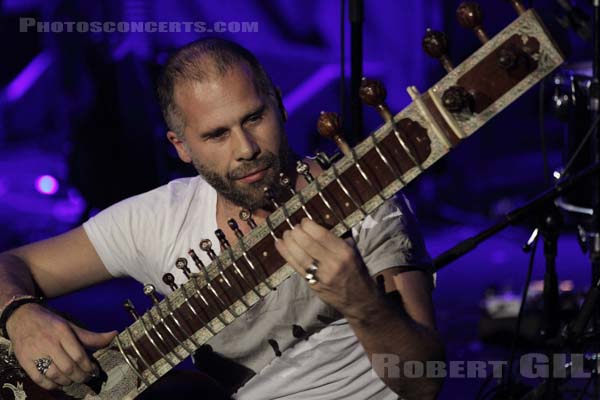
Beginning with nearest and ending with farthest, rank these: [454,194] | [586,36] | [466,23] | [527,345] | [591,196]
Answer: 1. [466,23]
2. [586,36]
3. [591,196]
4. [527,345]
5. [454,194]

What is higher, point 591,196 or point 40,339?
point 40,339

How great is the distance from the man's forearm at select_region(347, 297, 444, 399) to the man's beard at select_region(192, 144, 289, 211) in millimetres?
456

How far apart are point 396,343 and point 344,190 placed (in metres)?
0.35

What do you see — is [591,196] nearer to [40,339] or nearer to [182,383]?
[182,383]

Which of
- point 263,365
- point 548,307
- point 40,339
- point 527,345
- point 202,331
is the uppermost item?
point 40,339

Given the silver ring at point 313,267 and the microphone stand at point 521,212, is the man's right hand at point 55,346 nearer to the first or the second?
the silver ring at point 313,267

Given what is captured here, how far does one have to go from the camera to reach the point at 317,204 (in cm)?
204

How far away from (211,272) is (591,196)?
2061 mm

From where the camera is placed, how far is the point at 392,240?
2260 millimetres

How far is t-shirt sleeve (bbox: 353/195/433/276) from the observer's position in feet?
7.34

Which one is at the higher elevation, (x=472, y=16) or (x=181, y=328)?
(x=472, y=16)

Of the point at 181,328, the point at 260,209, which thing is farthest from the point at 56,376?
the point at 260,209

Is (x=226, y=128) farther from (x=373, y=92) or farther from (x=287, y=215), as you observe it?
(x=373, y=92)

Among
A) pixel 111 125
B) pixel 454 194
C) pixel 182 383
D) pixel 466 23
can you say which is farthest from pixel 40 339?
pixel 454 194
